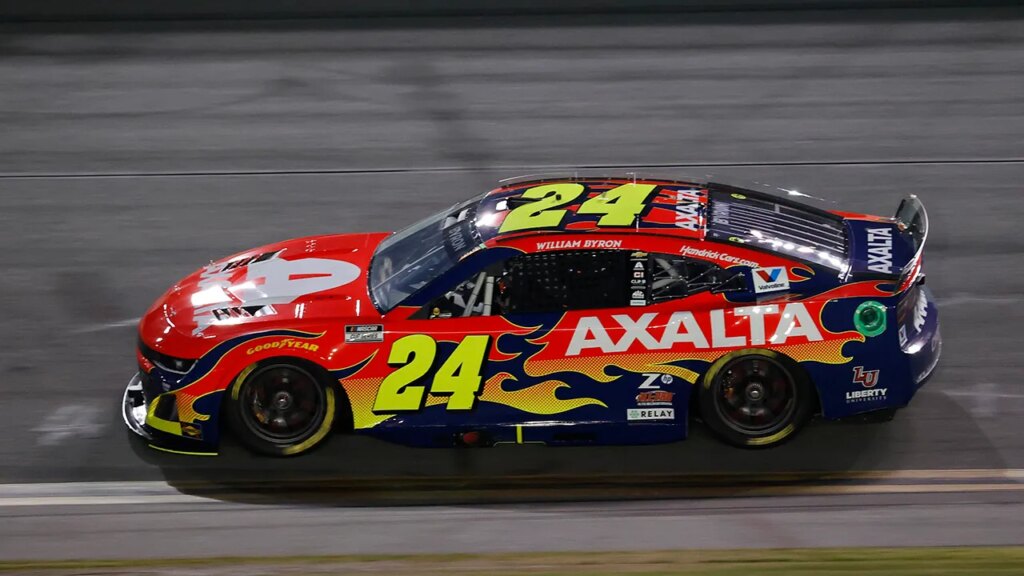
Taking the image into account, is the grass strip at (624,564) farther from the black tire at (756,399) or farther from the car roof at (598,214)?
the car roof at (598,214)

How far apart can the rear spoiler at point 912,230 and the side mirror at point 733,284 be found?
0.86 metres

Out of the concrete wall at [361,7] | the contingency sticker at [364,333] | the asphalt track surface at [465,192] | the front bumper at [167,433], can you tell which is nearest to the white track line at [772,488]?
the asphalt track surface at [465,192]

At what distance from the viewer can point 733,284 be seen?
279 inches

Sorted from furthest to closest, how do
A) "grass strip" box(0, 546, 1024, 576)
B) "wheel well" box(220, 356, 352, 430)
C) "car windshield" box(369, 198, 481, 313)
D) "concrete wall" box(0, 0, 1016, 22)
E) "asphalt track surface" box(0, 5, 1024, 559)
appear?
"concrete wall" box(0, 0, 1016, 22), "car windshield" box(369, 198, 481, 313), "wheel well" box(220, 356, 352, 430), "asphalt track surface" box(0, 5, 1024, 559), "grass strip" box(0, 546, 1024, 576)

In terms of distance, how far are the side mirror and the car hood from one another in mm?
1895

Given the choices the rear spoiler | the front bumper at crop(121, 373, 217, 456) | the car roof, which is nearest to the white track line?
the front bumper at crop(121, 373, 217, 456)

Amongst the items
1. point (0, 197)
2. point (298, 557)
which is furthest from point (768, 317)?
point (0, 197)

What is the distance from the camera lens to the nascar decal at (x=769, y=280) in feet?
23.2

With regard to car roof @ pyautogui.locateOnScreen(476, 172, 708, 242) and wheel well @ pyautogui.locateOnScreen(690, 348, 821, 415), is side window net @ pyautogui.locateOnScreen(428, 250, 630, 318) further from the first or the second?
wheel well @ pyautogui.locateOnScreen(690, 348, 821, 415)

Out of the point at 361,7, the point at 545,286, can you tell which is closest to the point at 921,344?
the point at 545,286

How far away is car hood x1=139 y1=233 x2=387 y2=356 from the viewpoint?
23.7 ft

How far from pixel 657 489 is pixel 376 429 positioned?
1.58 meters

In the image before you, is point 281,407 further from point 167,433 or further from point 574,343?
point 574,343

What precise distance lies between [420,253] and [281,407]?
3.96 ft
